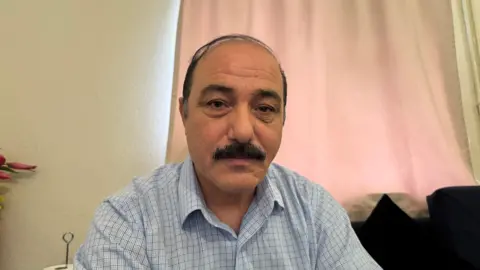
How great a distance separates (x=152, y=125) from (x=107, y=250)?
862 millimetres

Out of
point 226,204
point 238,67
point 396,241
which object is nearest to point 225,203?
point 226,204

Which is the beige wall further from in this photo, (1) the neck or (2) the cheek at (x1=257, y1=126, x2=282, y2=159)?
(2) the cheek at (x1=257, y1=126, x2=282, y2=159)

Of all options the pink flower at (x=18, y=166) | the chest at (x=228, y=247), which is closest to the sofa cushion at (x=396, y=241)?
the chest at (x=228, y=247)

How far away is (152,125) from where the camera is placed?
5.33ft

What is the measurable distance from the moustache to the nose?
1cm

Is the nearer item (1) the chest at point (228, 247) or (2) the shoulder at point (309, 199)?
(1) the chest at point (228, 247)

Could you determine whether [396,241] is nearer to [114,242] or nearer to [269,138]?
[269,138]

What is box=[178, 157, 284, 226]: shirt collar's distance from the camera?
93 cm

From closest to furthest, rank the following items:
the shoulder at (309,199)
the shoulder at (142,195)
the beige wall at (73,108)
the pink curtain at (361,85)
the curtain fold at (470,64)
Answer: the shoulder at (142,195)
the shoulder at (309,199)
the beige wall at (73,108)
the pink curtain at (361,85)
the curtain fold at (470,64)

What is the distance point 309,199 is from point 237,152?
0.98 ft

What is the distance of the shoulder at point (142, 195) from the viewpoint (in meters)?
0.91

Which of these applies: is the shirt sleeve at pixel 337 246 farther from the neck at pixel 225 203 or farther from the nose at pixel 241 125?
the nose at pixel 241 125

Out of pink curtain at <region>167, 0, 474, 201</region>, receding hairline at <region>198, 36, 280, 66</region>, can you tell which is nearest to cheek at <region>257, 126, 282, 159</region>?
receding hairline at <region>198, 36, 280, 66</region>

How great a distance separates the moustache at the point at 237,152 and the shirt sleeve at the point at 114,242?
0.25 meters
